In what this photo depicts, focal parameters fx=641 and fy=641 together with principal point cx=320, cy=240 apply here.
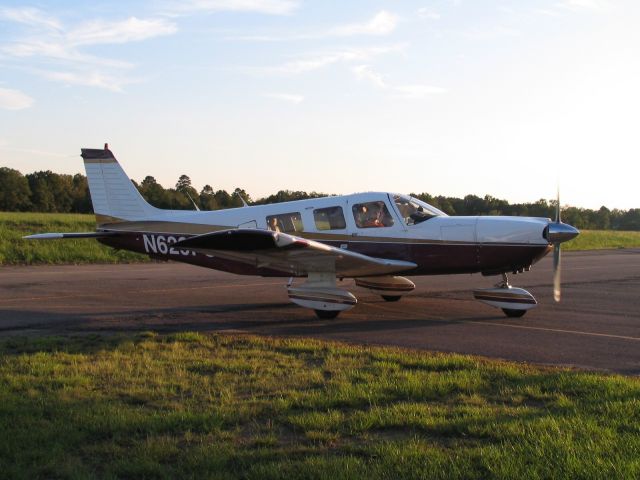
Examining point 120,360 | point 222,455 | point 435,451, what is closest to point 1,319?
point 120,360

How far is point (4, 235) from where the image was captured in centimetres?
2720

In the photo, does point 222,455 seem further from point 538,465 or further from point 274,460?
point 538,465

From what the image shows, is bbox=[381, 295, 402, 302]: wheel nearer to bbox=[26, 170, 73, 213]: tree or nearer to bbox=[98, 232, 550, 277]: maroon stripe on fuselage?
bbox=[98, 232, 550, 277]: maroon stripe on fuselage

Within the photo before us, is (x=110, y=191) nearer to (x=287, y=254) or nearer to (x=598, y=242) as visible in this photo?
(x=287, y=254)

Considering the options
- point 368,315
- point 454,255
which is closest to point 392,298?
point 368,315

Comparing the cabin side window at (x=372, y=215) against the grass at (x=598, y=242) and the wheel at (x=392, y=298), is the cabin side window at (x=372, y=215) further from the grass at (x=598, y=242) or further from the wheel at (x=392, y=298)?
the grass at (x=598, y=242)

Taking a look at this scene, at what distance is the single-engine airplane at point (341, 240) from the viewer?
440 inches

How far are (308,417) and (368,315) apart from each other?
7.00 metres

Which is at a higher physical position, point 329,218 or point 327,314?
point 329,218

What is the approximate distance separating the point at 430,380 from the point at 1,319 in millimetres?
7941

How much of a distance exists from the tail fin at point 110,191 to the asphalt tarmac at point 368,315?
6.12 ft

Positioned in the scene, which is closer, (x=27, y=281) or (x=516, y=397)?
(x=516, y=397)

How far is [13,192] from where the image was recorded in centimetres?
6150

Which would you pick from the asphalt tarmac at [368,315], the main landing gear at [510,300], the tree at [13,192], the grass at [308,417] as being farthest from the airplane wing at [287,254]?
the tree at [13,192]
